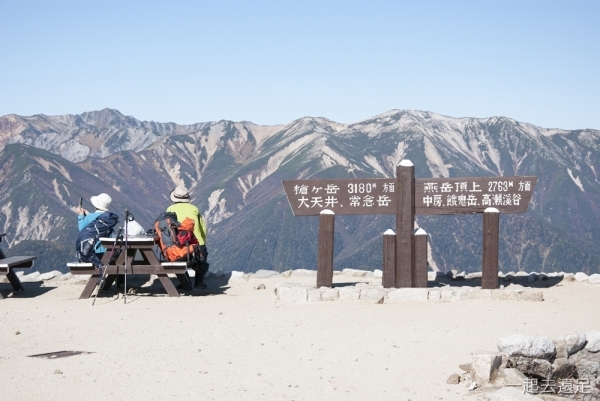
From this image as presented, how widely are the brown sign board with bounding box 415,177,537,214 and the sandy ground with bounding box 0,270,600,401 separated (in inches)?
66.2

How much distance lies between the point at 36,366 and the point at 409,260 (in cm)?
710

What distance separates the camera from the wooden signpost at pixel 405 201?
14852 millimetres

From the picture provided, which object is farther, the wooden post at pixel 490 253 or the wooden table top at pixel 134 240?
the wooden post at pixel 490 253

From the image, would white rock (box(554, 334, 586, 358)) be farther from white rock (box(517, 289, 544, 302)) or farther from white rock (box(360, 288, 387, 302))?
white rock (box(360, 288, 387, 302))

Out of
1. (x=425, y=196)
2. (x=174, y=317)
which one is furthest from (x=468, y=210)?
(x=174, y=317)

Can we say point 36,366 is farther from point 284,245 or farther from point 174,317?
point 284,245

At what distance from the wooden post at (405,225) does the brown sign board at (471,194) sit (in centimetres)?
22

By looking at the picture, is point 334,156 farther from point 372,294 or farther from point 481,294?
point 372,294

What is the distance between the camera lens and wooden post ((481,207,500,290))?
14618mm

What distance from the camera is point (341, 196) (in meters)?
15.4

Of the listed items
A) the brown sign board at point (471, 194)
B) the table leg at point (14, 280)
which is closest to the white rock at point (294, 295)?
the brown sign board at point (471, 194)

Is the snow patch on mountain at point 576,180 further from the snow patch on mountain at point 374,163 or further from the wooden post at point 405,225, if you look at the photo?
the wooden post at point 405,225

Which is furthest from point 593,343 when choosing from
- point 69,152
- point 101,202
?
point 69,152

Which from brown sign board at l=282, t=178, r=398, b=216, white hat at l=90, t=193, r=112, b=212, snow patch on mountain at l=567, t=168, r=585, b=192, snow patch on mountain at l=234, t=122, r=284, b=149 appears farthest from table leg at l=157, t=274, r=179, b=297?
snow patch on mountain at l=567, t=168, r=585, b=192
